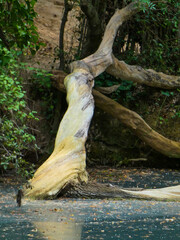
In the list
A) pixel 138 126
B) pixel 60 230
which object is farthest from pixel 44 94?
pixel 60 230

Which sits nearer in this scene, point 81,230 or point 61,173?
point 81,230

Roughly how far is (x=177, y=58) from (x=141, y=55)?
0.86 m

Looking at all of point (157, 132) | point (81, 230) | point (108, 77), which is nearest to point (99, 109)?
point (108, 77)

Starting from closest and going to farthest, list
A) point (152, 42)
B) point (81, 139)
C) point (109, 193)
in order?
point (109, 193) → point (81, 139) → point (152, 42)

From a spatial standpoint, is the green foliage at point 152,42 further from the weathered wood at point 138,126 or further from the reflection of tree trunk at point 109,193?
the reflection of tree trunk at point 109,193

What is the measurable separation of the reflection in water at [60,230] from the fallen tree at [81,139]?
104 cm

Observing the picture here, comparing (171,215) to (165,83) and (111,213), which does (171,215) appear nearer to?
(111,213)

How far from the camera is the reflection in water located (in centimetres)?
358

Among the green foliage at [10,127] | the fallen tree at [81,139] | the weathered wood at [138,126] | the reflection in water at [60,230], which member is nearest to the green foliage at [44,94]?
the weathered wood at [138,126]

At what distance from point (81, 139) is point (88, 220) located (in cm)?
215

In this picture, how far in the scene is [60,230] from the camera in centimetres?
379

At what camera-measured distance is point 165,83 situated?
9492 mm

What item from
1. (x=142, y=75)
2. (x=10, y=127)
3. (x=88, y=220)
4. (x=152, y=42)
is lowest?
(x=88, y=220)

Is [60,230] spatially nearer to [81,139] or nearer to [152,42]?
[81,139]
